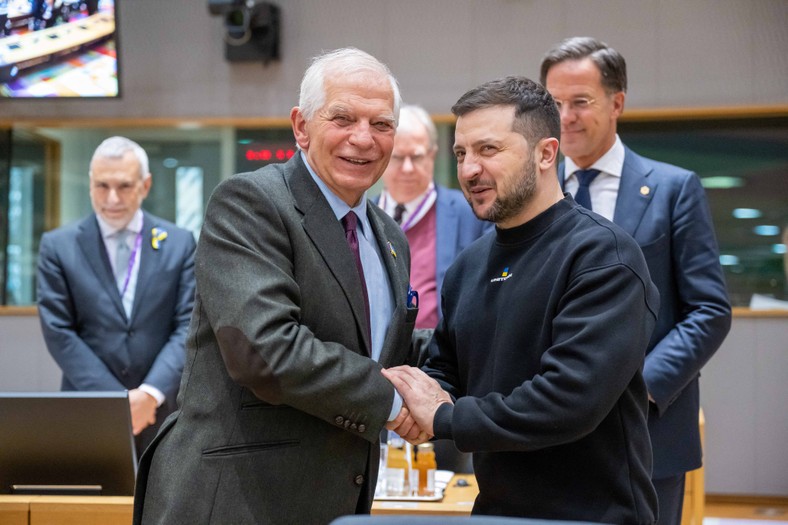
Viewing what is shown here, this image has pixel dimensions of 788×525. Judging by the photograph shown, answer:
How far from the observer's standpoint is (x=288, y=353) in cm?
187

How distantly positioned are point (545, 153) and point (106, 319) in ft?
7.71

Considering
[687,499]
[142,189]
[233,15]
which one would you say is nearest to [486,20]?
[233,15]

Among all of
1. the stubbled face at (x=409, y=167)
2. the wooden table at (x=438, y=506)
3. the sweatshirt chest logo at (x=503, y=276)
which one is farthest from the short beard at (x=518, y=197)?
the stubbled face at (x=409, y=167)

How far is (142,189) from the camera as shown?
13.5 feet

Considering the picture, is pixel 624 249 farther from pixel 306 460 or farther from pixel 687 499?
pixel 687 499

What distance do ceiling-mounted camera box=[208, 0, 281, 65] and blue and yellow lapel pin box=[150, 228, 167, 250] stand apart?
8.52 ft

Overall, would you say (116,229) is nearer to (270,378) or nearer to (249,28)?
(270,378)

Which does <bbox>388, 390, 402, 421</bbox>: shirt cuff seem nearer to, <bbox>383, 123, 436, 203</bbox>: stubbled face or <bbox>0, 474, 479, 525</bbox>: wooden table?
<bbox>0, 474, 479, 525</bbox>: wooden table

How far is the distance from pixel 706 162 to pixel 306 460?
5055 millimetres

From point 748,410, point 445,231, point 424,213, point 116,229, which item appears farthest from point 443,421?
point 748,410

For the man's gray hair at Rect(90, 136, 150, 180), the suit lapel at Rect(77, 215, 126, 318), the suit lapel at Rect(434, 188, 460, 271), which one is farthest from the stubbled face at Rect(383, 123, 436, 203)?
the suit lapel at Rect(77, 215, 126, 318)

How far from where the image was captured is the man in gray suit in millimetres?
1900

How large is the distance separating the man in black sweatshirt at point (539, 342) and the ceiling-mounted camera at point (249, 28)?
4499mm

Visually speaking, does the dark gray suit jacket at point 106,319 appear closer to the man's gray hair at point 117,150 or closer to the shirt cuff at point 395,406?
the man's gray hair at point 117,150
